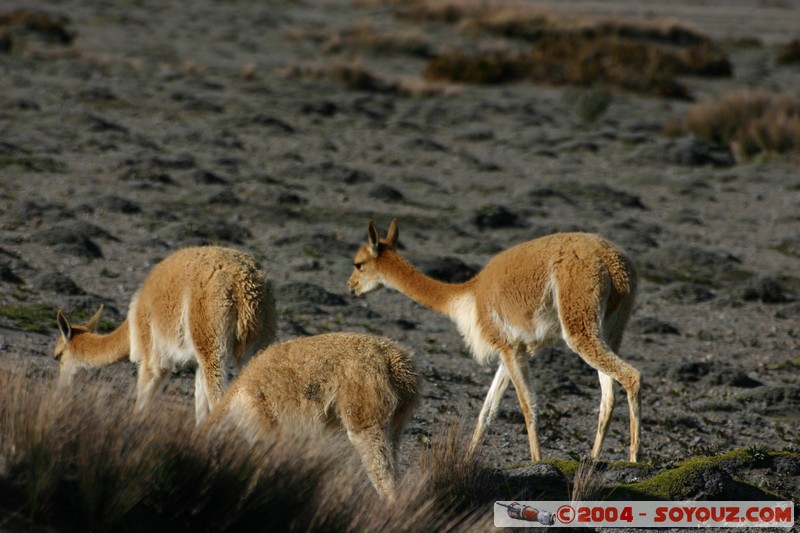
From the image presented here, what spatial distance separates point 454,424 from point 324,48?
1286 inches

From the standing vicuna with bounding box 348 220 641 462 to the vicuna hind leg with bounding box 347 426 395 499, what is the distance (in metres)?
2.18

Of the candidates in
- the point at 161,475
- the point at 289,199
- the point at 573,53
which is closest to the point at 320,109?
the point at 289,199

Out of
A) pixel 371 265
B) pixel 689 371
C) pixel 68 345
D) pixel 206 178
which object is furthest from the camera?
pixel 206 178

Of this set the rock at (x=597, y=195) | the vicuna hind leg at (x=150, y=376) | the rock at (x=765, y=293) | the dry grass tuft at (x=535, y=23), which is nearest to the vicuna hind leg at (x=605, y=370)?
the vicuna hind leg at (x=150, y=376)

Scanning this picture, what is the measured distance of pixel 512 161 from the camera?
2250 cm

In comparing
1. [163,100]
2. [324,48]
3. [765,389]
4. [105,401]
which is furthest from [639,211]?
[324,48]

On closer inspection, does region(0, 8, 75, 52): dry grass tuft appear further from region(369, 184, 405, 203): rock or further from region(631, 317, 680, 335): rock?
region(631, 317, 680, 335): rock

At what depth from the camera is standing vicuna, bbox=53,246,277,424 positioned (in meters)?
7.03

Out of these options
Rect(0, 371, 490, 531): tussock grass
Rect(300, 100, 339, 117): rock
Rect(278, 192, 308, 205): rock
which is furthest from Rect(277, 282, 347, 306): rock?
Rect(300, 100, 339, 117): rock

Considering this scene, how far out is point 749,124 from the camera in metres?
24.9

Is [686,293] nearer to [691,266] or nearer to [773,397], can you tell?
[691,266]

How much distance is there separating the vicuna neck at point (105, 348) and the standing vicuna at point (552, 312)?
2.39 metres

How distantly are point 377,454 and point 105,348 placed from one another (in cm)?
281

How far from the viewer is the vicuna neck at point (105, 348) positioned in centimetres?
775
